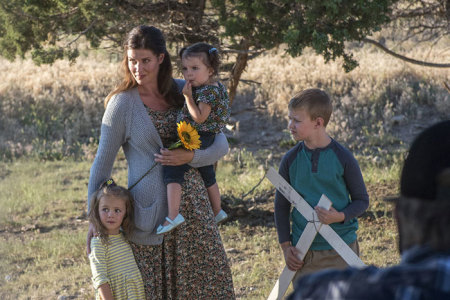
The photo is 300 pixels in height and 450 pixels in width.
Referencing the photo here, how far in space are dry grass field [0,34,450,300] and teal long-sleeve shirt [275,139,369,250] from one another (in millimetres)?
1983

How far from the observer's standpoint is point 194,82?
11.9 ft

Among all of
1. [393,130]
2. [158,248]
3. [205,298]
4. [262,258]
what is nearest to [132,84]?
[158,248]

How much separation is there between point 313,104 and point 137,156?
38.8 inches

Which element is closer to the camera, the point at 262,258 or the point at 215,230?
the point at 215,230

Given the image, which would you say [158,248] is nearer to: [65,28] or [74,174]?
[65,28]

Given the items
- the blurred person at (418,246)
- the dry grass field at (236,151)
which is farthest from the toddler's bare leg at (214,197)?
the blurred person at (418,246)

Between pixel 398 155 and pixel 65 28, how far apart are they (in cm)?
567

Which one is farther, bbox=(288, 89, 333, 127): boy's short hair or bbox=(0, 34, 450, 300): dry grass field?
bbox=(0, 34, 450, 300): dry grass field

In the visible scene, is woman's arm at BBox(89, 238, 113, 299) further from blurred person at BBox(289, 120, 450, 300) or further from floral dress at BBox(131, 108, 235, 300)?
blurred person at BBox(289, 120, 450, 300)

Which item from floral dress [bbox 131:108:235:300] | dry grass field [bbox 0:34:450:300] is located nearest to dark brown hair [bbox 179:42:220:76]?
floral dress [bbox 131:108:235:300]

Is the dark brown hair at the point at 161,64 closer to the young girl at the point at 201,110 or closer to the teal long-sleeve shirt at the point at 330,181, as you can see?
the young girl at the point at 201,110

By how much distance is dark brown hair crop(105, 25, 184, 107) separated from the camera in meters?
3.40

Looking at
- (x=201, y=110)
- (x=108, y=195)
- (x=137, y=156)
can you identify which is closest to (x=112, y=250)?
(x=108, y=195)

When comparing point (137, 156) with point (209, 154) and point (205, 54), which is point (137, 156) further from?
point (205, 54)
